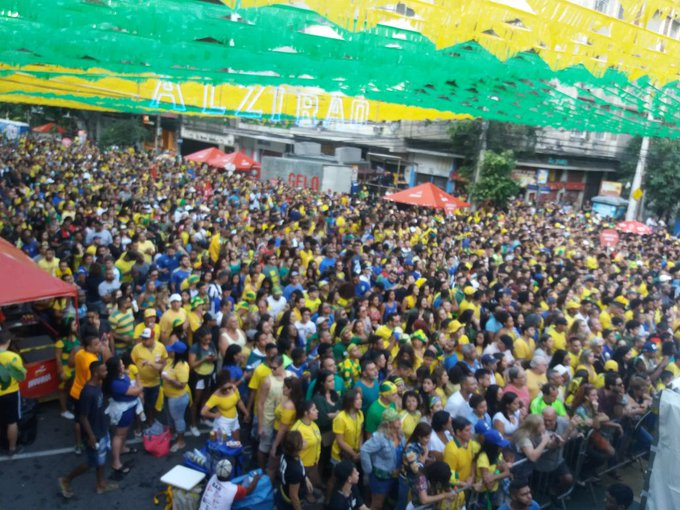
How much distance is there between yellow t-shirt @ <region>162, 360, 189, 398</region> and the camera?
19.6 ft

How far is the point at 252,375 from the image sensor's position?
20.2 feet

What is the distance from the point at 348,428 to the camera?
517 cm

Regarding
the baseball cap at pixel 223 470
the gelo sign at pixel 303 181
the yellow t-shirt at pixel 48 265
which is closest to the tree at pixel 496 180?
the gelo sign at pixel 303 181

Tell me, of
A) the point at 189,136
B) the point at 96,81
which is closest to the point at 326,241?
the point at 96,81

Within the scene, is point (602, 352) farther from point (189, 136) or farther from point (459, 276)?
point (189, 136)

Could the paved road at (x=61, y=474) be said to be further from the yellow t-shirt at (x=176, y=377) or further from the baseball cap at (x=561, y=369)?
the baseball cap at (x=561, y=369)

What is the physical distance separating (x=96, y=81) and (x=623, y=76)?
821 centimetres

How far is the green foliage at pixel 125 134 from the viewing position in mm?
39938

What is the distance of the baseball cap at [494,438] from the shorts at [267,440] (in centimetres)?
209

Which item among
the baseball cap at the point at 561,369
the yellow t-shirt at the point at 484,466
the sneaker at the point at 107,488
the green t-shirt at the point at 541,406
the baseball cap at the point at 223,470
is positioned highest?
the baseball cap at the point at 561,369

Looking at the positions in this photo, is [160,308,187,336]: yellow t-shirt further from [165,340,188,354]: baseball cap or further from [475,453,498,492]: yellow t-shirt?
[475,453,498,492]: yellow t-shirt

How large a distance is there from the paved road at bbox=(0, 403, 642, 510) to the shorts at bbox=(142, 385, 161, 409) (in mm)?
562

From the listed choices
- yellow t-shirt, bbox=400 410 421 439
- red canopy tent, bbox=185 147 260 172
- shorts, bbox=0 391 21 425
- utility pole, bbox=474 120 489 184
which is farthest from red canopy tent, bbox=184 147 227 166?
yellow t-shirt, bbox=400 410 421 439

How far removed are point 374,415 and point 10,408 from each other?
3.64 m
